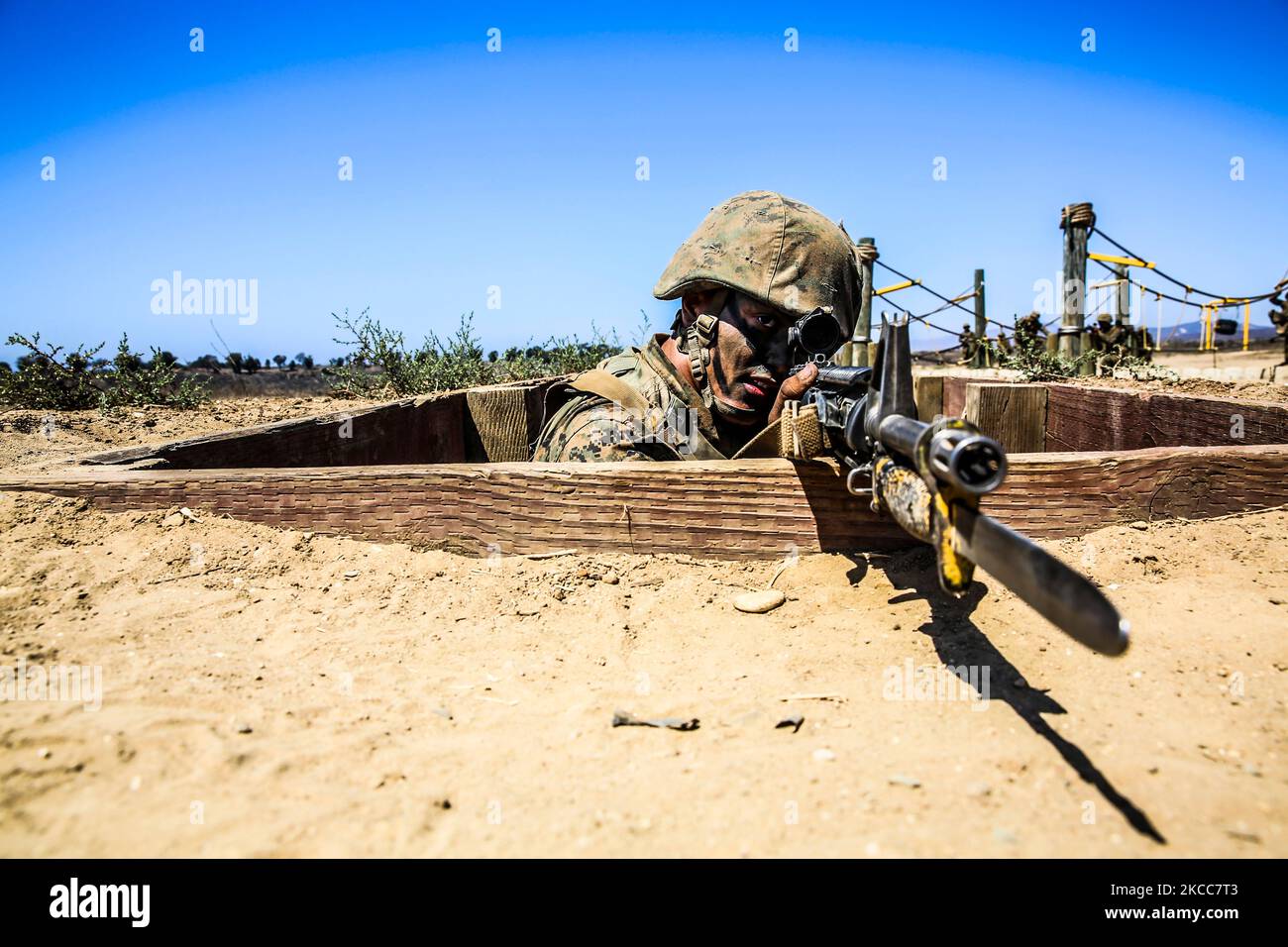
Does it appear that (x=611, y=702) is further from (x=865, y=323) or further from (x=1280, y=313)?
(x=1280, y=313)

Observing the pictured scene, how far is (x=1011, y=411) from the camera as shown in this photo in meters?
4.50

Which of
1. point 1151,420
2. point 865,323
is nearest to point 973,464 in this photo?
point 1151,420

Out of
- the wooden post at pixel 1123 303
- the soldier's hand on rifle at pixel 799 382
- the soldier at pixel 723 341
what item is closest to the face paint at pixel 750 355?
the soldier at pixel 723 341

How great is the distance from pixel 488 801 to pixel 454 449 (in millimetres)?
3753

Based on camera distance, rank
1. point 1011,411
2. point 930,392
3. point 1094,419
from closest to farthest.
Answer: point 1094,419 → point 1011,411 → point 930,392

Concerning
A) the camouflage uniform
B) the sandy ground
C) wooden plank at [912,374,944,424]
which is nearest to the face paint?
the camouflage uniform

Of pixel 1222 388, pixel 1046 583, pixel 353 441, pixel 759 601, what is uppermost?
pixel 1222 388

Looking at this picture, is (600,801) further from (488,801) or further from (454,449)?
(454,449)

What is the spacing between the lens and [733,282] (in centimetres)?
325

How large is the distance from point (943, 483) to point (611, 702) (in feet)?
3.06

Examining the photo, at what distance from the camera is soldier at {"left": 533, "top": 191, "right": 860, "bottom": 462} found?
3.27m

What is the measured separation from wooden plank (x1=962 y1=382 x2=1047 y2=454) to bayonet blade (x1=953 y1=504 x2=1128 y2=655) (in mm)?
3267

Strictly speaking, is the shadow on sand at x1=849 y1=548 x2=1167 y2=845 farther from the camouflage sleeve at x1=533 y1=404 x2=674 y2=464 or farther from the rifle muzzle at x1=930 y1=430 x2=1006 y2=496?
the camouflage sleeve at x1=533 y1=404 x2=674 y2=464

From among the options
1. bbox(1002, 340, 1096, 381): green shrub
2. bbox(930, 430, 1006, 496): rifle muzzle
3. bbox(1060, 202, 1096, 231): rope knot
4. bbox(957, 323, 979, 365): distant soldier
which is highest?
bbox(1060, 202, 1096, 231): rope knot
